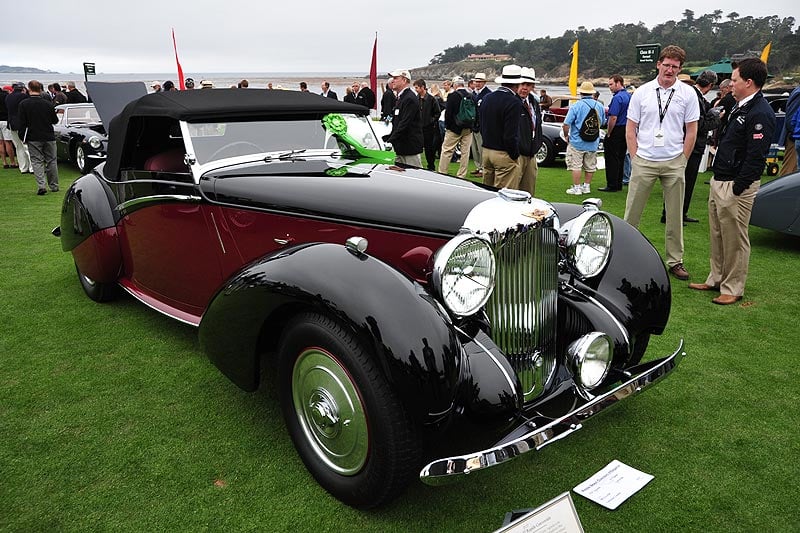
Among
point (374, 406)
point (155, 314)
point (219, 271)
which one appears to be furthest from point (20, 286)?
point (374, 406)

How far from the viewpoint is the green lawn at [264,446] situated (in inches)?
90.8

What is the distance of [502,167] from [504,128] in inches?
17.4

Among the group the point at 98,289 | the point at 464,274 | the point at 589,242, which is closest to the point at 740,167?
the point at 589,242

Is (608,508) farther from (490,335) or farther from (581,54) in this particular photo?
(581,54)

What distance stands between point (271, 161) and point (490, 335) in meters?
1.91

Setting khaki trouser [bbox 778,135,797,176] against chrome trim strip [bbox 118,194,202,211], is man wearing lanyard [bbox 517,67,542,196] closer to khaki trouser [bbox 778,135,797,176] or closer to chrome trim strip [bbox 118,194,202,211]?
chrome trim strip [bbox 118,194,202,211]

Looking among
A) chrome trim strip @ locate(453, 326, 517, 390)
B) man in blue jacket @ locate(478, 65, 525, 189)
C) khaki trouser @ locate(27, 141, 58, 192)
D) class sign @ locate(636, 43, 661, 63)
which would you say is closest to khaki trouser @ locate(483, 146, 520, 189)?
man in blue jacket @ locate(478, 65, 525, 189)

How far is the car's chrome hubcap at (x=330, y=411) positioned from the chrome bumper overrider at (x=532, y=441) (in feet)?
1.29

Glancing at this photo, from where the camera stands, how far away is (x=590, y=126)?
8914 mm

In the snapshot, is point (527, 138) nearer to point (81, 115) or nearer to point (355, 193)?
point (355, 193)

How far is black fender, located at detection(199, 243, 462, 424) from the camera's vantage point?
2.00m

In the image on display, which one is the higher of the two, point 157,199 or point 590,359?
point 157,199

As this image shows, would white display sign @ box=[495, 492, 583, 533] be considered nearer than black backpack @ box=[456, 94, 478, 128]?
Yes

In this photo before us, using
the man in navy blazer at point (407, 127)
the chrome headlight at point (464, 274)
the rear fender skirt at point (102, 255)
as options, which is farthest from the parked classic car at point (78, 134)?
the chrome headlight at point (464, 274)
